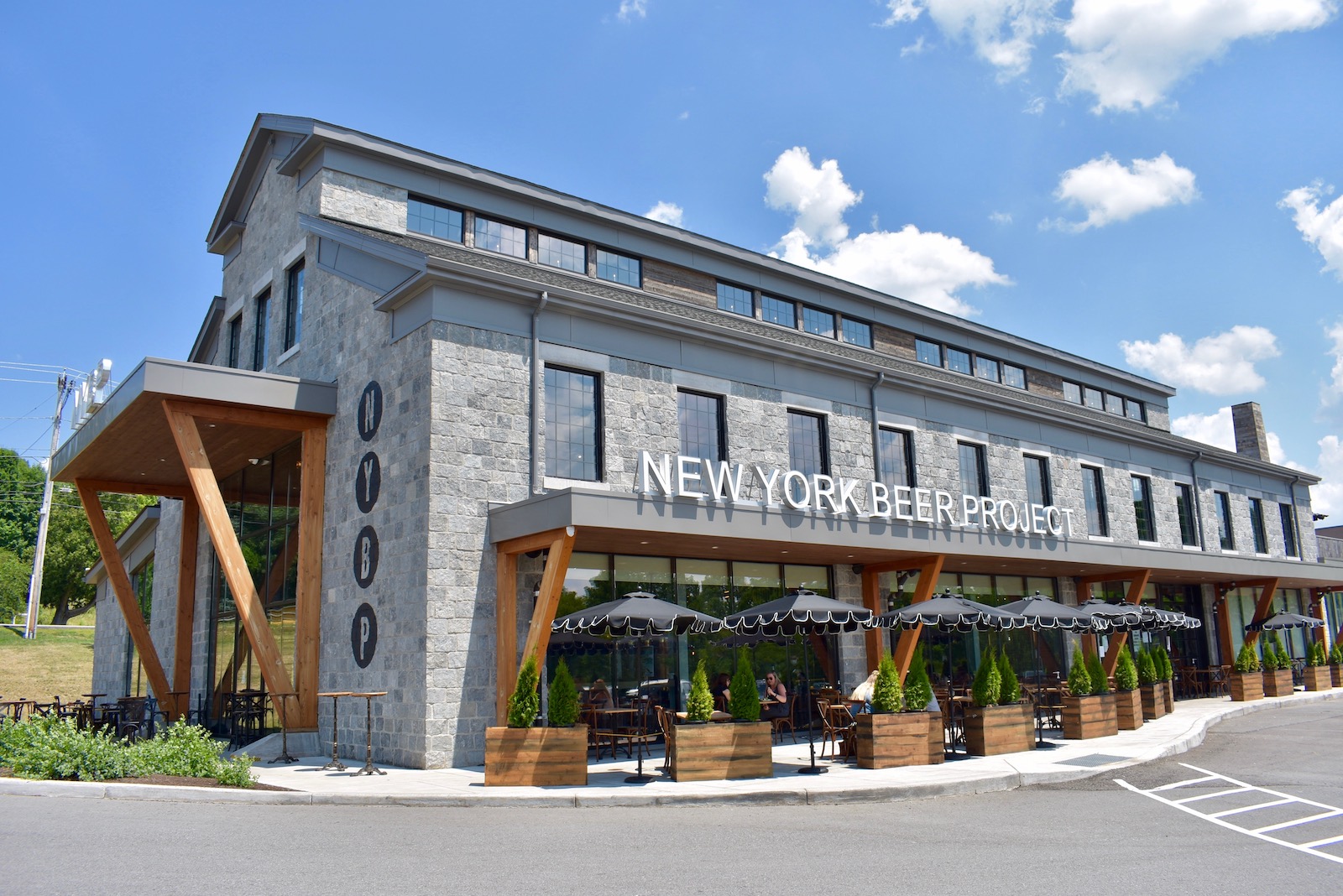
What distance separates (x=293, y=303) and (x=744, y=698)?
12.6 metres

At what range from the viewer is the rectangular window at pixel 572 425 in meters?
16.0

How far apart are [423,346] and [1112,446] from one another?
20.0 m

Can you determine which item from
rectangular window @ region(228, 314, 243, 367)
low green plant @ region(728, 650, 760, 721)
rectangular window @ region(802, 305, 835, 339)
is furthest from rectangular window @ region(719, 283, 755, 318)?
low green plant @ region(728, 650, 760, 721)

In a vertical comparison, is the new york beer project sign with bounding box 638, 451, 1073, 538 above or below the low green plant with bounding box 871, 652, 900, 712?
above

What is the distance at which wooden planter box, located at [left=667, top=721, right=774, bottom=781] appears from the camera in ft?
41.9

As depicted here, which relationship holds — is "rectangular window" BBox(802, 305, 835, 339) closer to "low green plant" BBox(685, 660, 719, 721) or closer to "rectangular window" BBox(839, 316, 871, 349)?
"rectangular window" BBox(839, 316, 871, 349)

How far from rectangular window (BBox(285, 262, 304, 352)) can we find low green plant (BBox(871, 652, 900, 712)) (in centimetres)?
1301

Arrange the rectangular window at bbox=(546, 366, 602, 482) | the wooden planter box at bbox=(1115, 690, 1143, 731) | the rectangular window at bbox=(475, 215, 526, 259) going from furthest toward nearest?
the rectangular window at bbox=(475, 215, 526, 259), the wooden planter box at bbox=(1115, 690, 1143, 731), the rectangular window at bbox=(546, 366, 602, 482)

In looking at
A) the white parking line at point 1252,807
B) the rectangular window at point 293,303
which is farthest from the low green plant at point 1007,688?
the rectangular window at point 293,303

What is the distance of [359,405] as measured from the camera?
16.8 meters

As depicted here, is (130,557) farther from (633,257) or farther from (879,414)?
(879,414)

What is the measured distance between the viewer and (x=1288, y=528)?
3528cm

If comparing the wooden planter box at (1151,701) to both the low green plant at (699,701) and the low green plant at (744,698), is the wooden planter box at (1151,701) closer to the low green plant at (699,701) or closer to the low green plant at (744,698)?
the low green plant at (744,698)

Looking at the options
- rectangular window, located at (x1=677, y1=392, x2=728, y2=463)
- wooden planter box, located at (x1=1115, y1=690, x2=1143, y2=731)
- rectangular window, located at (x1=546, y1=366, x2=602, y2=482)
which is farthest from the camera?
wooden planter box, located at (x1=1115, y1=690, x2=1143, y2=731)
